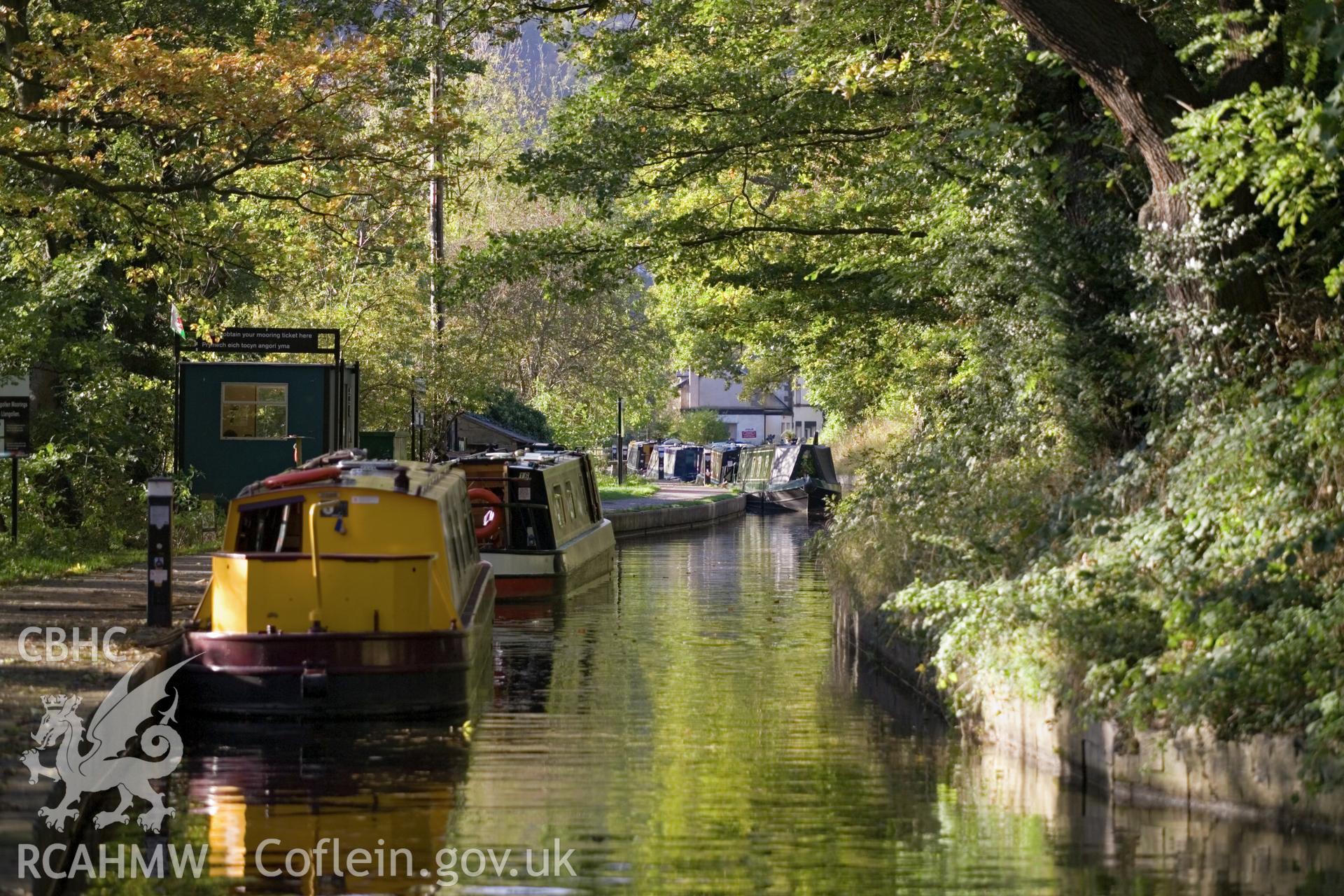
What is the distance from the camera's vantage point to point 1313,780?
29.7 ft

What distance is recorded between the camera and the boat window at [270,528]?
15156mm

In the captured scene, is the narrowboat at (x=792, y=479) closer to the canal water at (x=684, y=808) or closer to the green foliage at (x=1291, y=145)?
the canal water at (x=684, y=808)

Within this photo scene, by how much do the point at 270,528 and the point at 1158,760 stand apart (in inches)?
312

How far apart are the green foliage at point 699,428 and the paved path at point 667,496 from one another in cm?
1872

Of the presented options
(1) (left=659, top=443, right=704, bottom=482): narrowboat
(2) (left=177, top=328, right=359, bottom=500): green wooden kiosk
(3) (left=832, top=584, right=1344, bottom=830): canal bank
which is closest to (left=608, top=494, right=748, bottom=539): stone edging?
(2) (left=177, top=328, right=359, bottom=500): green wooden kiosk

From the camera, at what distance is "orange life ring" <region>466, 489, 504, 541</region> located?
25094 mm

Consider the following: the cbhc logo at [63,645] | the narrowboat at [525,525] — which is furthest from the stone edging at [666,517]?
the cbhc logo at [63,645]

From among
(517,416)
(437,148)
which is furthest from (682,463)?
(437,148)

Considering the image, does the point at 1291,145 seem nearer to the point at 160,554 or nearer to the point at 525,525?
the point at 160,554

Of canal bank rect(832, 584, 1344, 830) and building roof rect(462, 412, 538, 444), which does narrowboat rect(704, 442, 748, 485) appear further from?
canal bank rect(832, 584, 1344, 830)

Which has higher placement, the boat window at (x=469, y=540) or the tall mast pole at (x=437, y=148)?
the tall mast pole at (x=437, y=148)

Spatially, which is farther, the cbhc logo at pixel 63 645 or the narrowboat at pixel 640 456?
the narrowboat at pixel 640 456

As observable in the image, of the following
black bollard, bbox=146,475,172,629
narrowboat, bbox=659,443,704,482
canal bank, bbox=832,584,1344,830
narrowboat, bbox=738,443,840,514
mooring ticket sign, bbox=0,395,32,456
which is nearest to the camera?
canal bank, bbox=832,584,1344,830

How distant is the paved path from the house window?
16.0 metres
